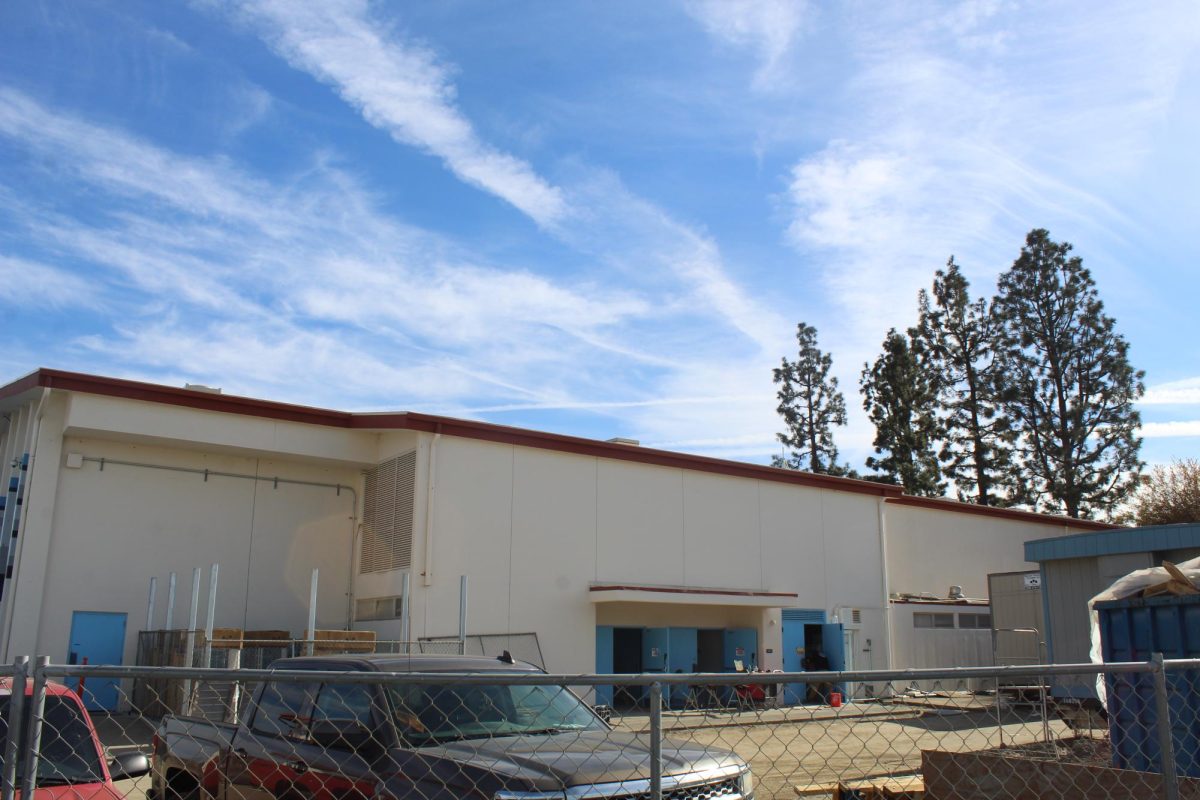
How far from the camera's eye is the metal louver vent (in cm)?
2525

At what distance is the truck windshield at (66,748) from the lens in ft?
19.8

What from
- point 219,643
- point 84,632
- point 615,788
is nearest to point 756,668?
point 219,643

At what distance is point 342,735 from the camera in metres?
6.07

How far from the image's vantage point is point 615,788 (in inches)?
217

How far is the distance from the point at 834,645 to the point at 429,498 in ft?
45.4

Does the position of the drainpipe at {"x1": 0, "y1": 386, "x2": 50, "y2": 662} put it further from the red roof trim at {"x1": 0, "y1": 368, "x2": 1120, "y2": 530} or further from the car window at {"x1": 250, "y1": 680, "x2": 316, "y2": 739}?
the car window at {"x1": 250, "y1": 680, "x2": 316, "y2": 739}

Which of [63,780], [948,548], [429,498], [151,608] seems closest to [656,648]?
[429,498]

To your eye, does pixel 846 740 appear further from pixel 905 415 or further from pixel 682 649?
pixel 905 415

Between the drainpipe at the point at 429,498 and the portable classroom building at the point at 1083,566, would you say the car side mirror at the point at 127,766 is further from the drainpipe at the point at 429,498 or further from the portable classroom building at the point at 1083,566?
the portable classroom building at the point at 1083,566

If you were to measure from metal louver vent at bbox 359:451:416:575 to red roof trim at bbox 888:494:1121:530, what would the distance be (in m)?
17.7

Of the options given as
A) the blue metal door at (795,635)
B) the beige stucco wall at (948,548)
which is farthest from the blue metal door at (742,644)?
the beige stucco wall at (948,548)

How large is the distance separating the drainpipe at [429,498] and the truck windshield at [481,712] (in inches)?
694

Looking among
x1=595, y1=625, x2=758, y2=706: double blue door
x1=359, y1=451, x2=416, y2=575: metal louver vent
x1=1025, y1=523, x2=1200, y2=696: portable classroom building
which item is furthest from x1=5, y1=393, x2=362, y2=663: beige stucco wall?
x1=1025, y1=523, x2=1200, y2=696: portable classroom building

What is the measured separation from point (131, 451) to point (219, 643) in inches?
269
